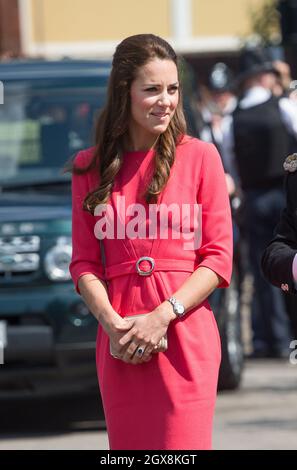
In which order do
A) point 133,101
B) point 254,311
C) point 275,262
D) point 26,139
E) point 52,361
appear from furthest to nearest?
point 254,311, point 26,139, point 52,361, point 133,101, point 275,262

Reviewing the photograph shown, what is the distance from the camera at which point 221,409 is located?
858 centimetres

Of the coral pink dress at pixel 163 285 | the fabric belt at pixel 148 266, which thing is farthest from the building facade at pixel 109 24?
the fabric belt at pixel 148 266

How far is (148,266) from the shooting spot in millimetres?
4324

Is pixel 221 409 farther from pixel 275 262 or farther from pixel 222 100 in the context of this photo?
pixel 222 100

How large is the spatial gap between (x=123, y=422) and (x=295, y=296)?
0.63 meters

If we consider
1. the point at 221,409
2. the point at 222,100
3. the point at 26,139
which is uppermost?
the point at 222,100

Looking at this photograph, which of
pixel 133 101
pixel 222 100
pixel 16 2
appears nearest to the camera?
pixel 133 101

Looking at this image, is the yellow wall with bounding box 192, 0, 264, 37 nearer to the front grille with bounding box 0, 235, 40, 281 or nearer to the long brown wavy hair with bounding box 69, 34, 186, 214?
the front grille with bounding box 0, 235, 40, 281

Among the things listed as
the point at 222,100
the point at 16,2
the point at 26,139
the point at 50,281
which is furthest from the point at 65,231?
the point at 16,2

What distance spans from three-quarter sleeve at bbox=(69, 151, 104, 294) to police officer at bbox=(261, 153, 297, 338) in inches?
20.7

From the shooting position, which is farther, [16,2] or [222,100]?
[16,2]

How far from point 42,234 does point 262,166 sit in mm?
3400

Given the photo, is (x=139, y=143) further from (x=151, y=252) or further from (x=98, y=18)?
(x=98, y=18)
